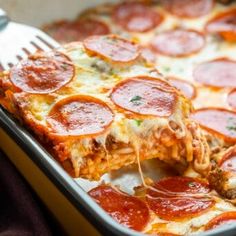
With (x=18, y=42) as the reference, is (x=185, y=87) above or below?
below

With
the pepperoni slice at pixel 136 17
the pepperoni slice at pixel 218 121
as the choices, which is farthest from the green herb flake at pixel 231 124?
the pepperoni slice at pixel 136 17

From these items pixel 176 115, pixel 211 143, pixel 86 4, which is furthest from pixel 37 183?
pixel 86 4

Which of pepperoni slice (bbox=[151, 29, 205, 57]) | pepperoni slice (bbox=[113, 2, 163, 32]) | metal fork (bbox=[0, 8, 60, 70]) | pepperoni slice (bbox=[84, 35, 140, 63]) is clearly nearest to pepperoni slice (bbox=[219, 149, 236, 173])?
pepperoni slice (bbox=[84, 35, 140, 63])

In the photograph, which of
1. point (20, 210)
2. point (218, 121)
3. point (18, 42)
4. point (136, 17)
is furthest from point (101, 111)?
point (136, 17)

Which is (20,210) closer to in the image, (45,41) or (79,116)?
(79,116)

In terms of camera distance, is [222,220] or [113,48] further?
[113,48]

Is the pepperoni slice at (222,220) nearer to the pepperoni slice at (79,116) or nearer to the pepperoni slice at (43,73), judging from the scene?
the pepperoni slice at (79,116)

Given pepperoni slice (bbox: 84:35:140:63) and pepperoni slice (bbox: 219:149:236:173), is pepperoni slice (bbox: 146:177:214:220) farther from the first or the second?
pepperoni slice (bbox: 84:35:140:63)

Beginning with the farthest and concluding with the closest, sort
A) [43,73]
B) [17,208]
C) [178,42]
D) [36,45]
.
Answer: [178,42]
[36,45]
[43,73]
[17,208]
